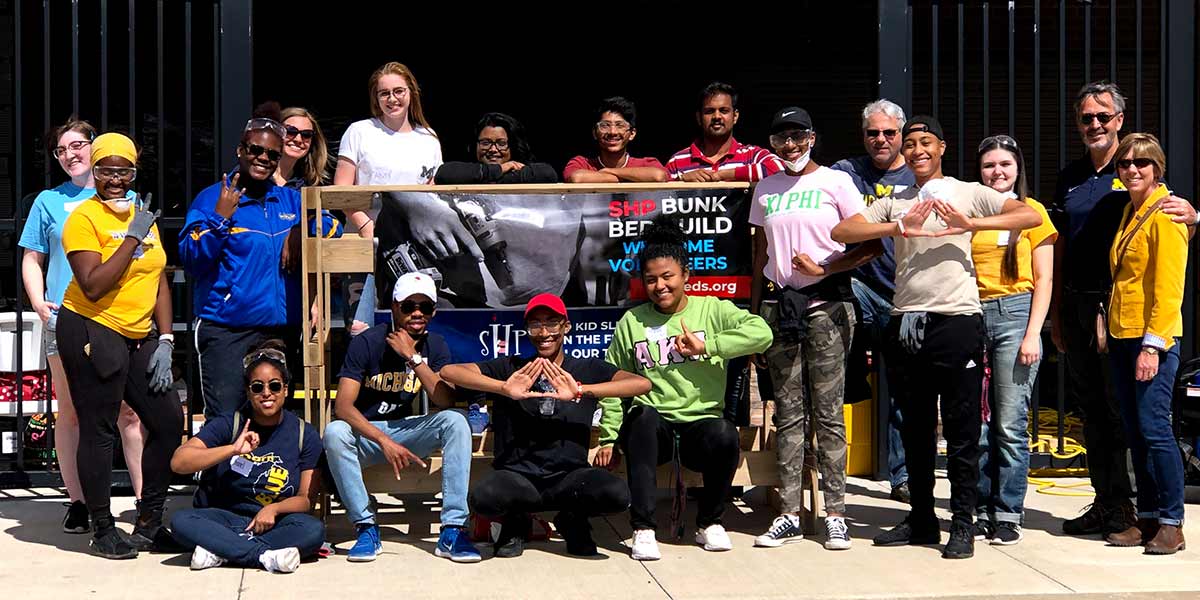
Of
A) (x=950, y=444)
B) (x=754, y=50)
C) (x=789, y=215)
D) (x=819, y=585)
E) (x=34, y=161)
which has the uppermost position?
(x=754, y=50)

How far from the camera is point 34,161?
1140cm

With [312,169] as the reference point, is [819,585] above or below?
below

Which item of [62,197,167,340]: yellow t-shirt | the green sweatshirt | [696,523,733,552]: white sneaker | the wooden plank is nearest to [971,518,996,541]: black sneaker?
[696,523,733,552]: white sneaker

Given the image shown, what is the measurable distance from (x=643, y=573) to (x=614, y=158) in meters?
2.18

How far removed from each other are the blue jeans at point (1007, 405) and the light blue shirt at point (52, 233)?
4.15m

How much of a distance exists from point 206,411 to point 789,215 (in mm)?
2761

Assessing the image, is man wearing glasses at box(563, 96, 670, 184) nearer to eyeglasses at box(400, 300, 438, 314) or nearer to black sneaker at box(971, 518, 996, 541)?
eyeglasses at box(400, 300, 438, 314)

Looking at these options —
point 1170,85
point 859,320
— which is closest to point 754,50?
point 1170,85

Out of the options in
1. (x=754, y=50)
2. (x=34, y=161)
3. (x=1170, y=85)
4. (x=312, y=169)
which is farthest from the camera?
(x=754, y=50)

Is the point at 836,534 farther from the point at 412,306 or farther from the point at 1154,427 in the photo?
the point at 412,306

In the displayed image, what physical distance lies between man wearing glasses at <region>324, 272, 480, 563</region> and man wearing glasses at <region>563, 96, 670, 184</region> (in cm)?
107


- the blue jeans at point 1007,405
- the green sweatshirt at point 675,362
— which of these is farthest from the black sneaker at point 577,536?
the blue jeans at point 1007,405

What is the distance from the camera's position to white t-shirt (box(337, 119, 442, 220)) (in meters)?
6.52

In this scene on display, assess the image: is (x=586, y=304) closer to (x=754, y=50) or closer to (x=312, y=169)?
(x=312, y=169)
